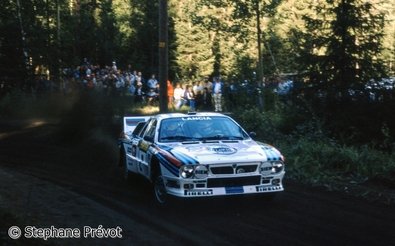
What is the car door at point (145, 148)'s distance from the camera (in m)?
10.2

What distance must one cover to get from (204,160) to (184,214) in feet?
2.95

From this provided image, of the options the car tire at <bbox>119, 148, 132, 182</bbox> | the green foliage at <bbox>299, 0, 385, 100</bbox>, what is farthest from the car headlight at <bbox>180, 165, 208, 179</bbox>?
the green foliage at <bbox>299, 0, 385, 100</bbox>

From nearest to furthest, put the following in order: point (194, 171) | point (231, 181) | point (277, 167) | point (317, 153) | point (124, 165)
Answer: point (194, 171) < point (231, 181) < point (277, 167) < point (124, 165) < point (317, 153)

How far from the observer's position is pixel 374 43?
52.0ft

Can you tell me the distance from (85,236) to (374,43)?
11284mm

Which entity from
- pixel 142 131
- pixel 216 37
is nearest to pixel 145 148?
pixel 142 131

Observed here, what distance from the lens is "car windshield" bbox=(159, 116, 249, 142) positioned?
1009 centimetres

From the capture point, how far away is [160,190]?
9367mm

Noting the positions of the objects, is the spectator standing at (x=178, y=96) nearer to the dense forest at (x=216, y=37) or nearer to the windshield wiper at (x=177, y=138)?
the dense forest at (x=216, y=37)

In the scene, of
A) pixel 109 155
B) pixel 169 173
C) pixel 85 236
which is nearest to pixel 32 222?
pixel 85 236

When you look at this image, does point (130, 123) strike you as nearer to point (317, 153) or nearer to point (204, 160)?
point (317, 153)

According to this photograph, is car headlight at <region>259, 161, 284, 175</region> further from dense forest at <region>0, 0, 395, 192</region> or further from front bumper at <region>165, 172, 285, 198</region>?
dense forest at <region>0, 0, 395, 192</region>

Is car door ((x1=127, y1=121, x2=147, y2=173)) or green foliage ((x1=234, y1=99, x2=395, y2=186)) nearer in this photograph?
car door ((x1=127, y1=121, x2=147, y2=173))

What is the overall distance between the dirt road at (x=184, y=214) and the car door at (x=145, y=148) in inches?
20.2
